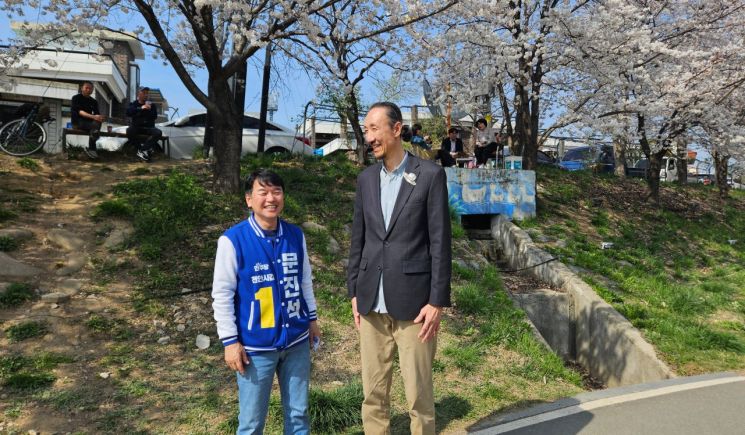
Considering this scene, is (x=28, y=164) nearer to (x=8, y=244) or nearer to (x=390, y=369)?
(x=8, y=244)

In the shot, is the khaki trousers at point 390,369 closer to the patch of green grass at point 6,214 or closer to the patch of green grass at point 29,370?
the patch of green grass at point 29,370

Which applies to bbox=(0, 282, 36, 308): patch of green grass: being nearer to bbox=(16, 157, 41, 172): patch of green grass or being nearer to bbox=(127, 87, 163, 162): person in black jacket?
bbox=(16, 157, 41, 172): patch of green grass

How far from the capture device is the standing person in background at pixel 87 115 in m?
9.80

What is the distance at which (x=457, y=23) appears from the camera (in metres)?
12.3

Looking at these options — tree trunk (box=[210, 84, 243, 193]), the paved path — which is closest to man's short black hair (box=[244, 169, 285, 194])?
the paved path

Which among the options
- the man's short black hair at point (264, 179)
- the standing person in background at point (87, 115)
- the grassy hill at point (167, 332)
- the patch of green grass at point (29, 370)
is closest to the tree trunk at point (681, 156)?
the grassy hill at point (167, 332)

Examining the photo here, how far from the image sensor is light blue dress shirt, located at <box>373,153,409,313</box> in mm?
3209

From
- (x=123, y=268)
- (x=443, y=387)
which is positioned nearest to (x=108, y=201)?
(x=123, y=268)

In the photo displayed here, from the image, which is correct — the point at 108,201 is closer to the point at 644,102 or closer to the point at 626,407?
the point at 626,407

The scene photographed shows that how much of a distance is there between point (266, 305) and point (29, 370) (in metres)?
2.93

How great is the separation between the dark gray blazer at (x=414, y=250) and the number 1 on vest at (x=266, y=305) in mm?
606

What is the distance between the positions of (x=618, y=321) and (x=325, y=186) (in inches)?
227

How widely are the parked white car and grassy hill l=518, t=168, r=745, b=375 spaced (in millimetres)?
6390

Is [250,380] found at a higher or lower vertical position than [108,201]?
lower
